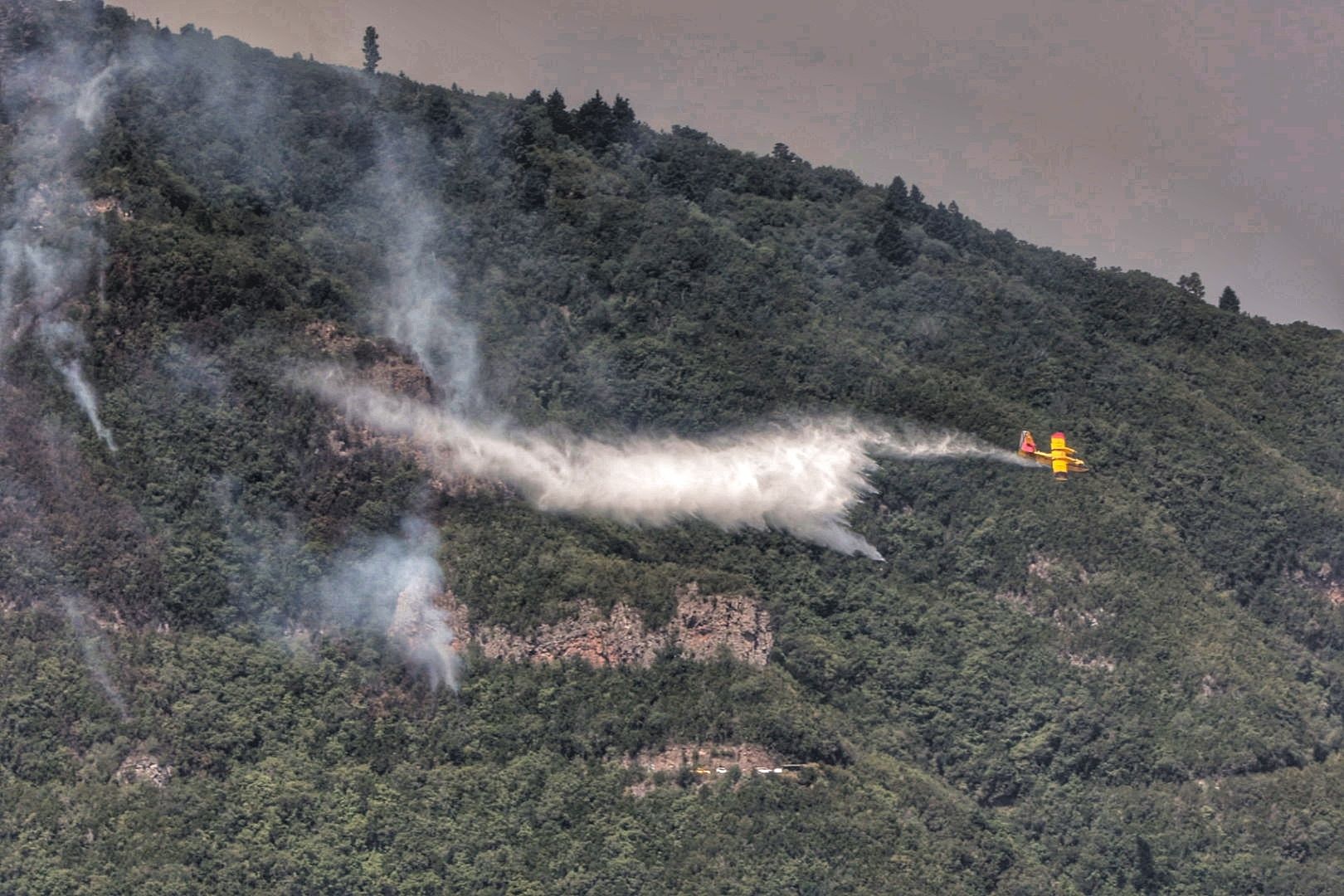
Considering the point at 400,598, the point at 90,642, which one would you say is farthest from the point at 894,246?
the point at 90,642

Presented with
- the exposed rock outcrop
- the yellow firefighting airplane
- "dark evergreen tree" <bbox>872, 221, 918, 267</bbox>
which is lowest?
the exposed rock outcrop

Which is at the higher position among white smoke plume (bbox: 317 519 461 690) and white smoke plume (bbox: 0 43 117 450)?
white smoke plume (bbox: 0 43 117 450)

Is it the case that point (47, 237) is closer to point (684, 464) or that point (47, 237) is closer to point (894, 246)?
point (684, 464)

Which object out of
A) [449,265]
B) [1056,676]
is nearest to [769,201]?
[449,265]

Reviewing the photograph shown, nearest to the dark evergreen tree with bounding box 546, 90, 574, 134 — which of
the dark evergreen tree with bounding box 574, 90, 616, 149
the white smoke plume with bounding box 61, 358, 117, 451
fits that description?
the dark evergreen tree with bounding box 574, 90, 616, 149

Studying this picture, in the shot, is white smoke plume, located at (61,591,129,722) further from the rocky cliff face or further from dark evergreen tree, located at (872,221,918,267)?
dark evergreen tree, located at (872,221,918,267)

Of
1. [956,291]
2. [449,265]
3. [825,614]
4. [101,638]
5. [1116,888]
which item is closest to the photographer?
[101,638]

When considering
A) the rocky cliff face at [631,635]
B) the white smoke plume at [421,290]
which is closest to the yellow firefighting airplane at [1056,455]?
the rocky cliff face at [631,635]

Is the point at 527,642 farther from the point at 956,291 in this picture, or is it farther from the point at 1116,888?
the point at 956,291
